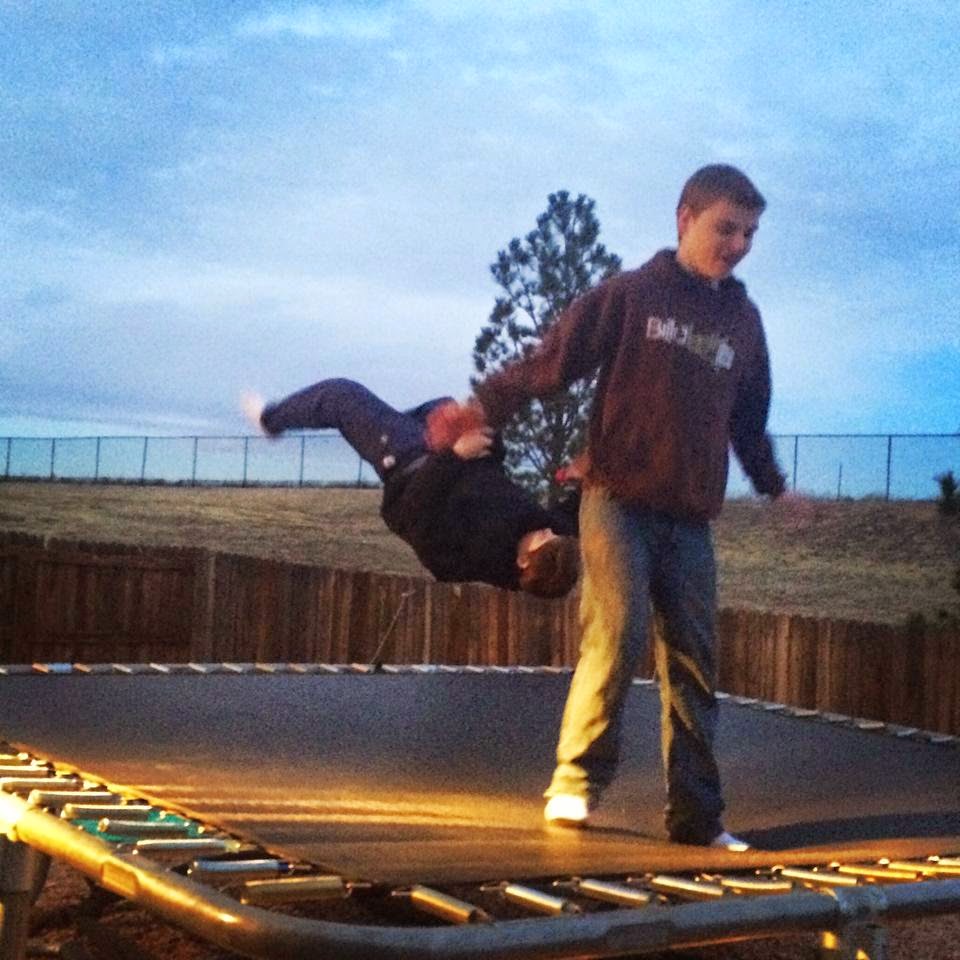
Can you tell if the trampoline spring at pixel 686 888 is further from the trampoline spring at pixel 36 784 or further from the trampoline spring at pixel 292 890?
the trampoline spring at pixel 36 784

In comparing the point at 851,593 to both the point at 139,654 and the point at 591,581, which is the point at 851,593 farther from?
the point at 591,581

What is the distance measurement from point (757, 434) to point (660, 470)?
318mm

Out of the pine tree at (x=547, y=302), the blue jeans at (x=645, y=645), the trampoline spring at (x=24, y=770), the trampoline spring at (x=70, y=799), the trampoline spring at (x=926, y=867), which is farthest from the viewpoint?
the pine tree at (x=547, y=302)

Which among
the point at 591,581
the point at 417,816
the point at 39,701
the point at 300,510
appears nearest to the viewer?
the point at 591,581

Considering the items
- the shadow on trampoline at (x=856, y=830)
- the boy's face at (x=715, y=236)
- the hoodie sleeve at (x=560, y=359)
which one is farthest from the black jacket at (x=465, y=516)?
the shadow on trampoline at (x=856, y=830)

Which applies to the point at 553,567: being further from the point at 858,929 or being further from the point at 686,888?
the point at 858,929

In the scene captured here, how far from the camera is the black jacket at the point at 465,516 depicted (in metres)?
2.40

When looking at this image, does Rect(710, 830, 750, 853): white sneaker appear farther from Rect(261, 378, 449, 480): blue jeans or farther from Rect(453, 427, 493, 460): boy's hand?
Rect(261, 378, 449, 480): blue jeans

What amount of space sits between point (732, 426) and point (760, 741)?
1683 mm

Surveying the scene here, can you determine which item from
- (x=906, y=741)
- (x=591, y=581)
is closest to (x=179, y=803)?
(x=591, y=581)

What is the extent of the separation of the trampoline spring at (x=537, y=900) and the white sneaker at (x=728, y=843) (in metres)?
0.53

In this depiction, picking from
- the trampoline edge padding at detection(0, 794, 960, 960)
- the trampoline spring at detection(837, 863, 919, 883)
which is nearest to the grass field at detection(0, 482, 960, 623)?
the trampoline spring at detection(837, 863, 919, 883)

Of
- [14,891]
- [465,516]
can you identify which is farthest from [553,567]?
[14,891]

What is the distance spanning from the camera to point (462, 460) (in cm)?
236
